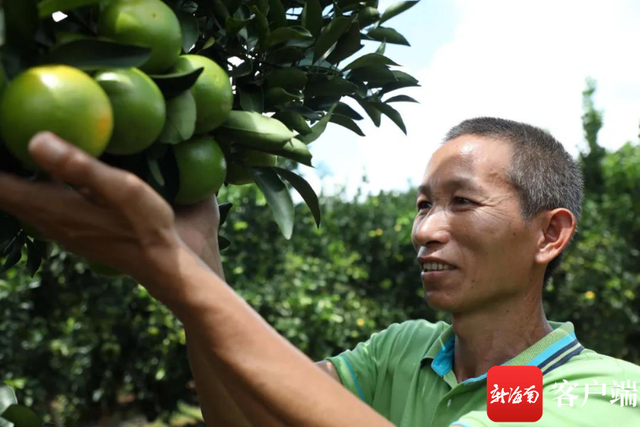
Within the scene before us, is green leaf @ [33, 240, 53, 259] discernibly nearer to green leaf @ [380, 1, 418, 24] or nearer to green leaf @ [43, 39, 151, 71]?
green leaf @ [43, 39, 151, 71]

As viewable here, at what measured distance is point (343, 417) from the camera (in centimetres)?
96

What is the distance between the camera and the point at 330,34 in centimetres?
121

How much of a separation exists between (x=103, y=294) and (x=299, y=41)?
4.26 m

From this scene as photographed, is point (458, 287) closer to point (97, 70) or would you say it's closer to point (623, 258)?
point (97, 70)

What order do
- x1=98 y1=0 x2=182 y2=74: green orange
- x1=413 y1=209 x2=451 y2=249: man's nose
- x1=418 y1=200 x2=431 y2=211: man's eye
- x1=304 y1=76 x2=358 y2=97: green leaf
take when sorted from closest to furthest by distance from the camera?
x1=98 y1=0 x2=182 y2=74: green orange → x1=304 y1=76 x2=358 y2=97: green leaf → x1=413 y1=209 x2=451 y2=249: man's nose → x1=418 y1=200 x2=431 y2=211: man's eye

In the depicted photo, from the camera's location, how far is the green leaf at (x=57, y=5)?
32.5 inches

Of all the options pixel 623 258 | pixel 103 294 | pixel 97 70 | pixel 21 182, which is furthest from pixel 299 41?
pixel 623 258

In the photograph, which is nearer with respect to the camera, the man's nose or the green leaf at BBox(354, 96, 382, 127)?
the green leaf at BBox(354, 96, 382, 127)

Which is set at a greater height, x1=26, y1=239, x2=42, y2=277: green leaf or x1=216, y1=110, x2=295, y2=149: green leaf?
x1=216, y1=110, x2=295, y2=149: green leaf

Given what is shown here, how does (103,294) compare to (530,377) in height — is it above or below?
below

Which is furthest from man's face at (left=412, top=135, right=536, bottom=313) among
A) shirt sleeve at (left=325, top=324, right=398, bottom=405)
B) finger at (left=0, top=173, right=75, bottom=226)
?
finger at (left=0, top=173, right=75, bottom=226)

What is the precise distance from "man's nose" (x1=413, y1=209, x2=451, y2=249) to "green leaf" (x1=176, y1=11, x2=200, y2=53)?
0.89 m

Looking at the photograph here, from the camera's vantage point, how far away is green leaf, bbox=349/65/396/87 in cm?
131

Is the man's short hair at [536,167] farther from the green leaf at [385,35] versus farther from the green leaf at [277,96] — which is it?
the green leaf at [277,96]
